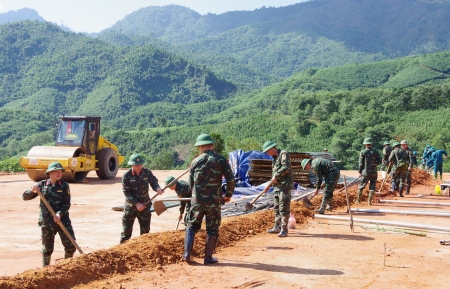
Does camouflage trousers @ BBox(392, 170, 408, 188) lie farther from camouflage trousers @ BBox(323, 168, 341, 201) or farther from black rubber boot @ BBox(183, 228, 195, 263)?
black rubber boot @ BBox(183, 228, 195, 263)

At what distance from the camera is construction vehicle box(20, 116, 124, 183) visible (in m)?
18.4

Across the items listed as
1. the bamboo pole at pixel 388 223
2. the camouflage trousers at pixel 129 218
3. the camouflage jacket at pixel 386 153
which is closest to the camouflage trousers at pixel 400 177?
the camouflage jacket at pixel 386 153

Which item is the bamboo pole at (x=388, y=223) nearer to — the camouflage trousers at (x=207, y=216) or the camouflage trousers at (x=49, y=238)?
the camouflage trousers at (x=207, y=216)

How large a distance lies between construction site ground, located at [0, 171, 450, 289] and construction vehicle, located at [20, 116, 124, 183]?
7009 mm

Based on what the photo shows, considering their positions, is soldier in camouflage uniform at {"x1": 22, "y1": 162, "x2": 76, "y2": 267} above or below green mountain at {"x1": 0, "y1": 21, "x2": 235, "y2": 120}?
below

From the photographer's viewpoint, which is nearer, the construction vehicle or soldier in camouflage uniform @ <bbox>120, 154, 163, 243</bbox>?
soldier in camouflage uniform @ <bbox>120, 154, 163, 243</bbox>

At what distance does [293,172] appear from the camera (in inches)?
649

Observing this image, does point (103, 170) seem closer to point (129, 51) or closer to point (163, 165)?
point (163, 165)

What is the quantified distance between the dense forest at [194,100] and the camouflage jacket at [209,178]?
28.2 meters

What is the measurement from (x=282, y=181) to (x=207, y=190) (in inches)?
100

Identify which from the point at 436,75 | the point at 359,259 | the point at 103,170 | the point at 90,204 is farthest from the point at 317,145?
the point at 436,75

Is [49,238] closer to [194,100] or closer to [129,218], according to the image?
[129,218]

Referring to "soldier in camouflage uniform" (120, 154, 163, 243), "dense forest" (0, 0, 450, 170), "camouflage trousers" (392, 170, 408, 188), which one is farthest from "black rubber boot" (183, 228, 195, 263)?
"dense forest" (0, 0, 450, 170)

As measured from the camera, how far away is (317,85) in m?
110
